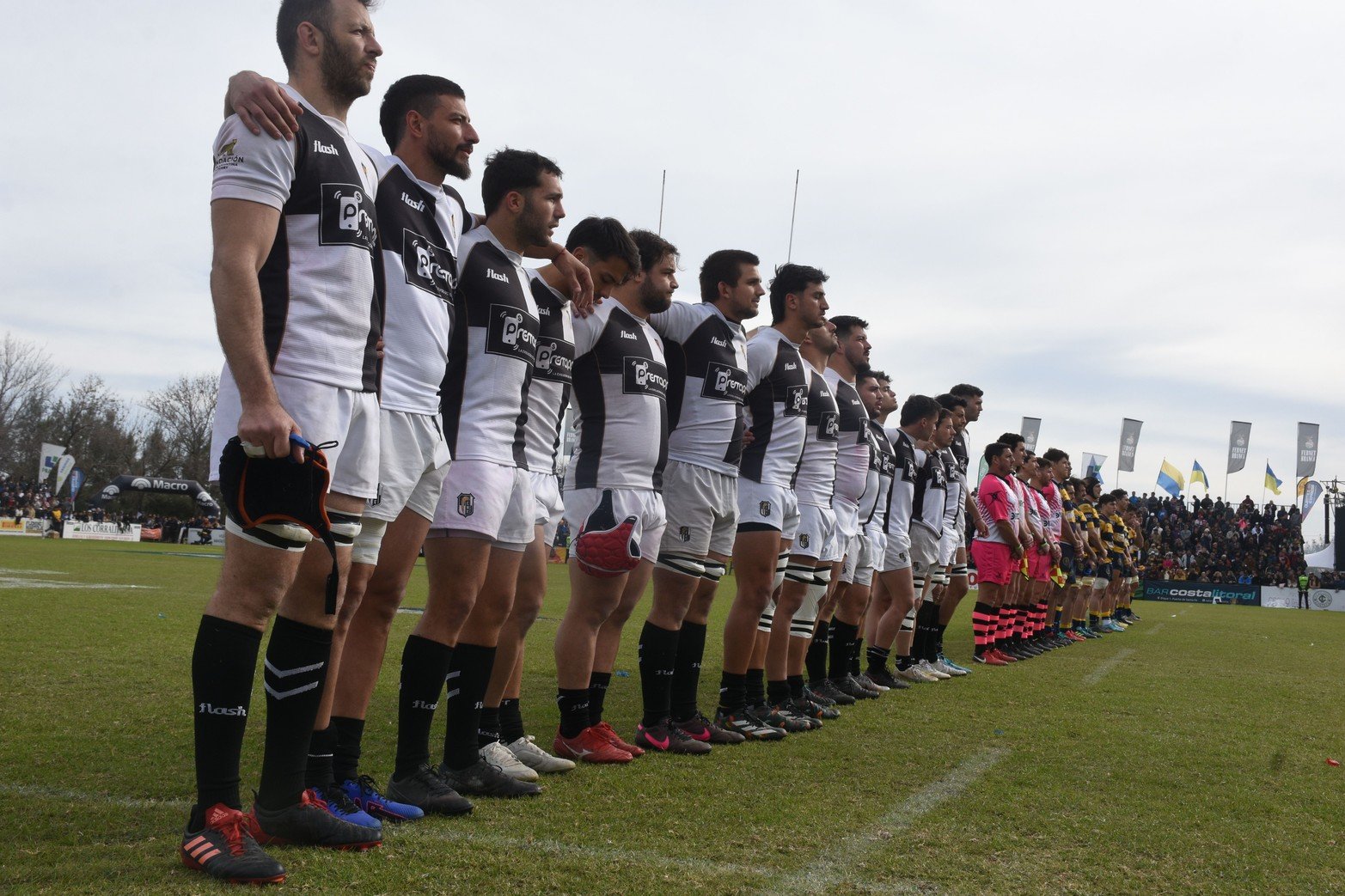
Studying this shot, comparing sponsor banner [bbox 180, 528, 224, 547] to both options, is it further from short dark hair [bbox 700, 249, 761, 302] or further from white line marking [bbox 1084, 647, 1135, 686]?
short dark hair [bbox 700, 249, 761, 302]

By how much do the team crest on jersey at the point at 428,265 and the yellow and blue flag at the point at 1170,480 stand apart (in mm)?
53691

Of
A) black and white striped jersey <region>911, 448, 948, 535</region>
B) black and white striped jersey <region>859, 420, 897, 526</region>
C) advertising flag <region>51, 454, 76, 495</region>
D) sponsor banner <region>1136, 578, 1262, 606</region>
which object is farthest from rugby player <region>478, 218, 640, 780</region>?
advertising flag <region>51, 454, 76, 495</region>

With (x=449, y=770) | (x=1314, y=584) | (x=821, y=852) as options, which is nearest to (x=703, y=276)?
(x=449, y=770)

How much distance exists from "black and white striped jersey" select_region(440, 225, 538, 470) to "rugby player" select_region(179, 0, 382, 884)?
0.77m

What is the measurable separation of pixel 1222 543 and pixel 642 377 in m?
45.5

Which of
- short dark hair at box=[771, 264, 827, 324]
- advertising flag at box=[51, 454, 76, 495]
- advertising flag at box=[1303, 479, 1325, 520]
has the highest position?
advertising flag at box=[1303, 479, 1325, 520]

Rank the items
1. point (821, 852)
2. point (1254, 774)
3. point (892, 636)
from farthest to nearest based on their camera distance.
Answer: point (892, 636) < point (1254, 774) < point (821, 852)

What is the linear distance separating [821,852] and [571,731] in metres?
1.77

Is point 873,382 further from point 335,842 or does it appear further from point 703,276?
point 335,842

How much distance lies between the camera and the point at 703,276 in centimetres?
603

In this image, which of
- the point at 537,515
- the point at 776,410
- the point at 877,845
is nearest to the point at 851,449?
the point at 776,410

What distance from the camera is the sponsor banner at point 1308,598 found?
35062 millimetres

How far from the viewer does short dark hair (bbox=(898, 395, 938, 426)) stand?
9.55 meters

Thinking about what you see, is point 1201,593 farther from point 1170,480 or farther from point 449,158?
point 449,158
